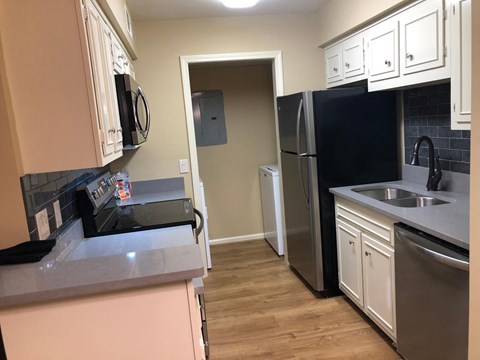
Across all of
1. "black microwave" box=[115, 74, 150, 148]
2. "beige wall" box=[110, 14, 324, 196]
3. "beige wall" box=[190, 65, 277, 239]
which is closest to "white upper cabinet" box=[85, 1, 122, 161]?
"black microwave" box=[115, 74, 150, 148]

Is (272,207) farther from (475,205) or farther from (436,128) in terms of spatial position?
(475,205)

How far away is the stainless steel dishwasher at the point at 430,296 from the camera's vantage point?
1686 mm

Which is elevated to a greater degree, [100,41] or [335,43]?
[335,43]

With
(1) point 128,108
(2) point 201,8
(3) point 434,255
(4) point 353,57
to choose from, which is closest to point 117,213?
(1) point 128,108

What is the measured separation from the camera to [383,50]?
8.63ft

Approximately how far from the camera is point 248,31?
3.45 metres

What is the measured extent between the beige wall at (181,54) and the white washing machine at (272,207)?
0.92 meters

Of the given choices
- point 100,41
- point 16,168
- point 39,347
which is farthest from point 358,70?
point 39,347

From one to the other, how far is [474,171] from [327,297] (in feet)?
6.56

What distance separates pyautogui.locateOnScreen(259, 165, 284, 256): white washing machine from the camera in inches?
158

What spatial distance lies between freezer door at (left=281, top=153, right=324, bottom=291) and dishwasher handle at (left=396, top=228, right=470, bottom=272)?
98 cm

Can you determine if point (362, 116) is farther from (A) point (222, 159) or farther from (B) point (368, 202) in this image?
(A) point (222, 159)

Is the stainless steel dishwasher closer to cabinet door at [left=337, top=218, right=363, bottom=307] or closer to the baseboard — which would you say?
cabinet door at [left=337, top=218, right=363, bottom=307]

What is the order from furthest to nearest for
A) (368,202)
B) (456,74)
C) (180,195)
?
(180,195)
(368,202)
(456,74)
